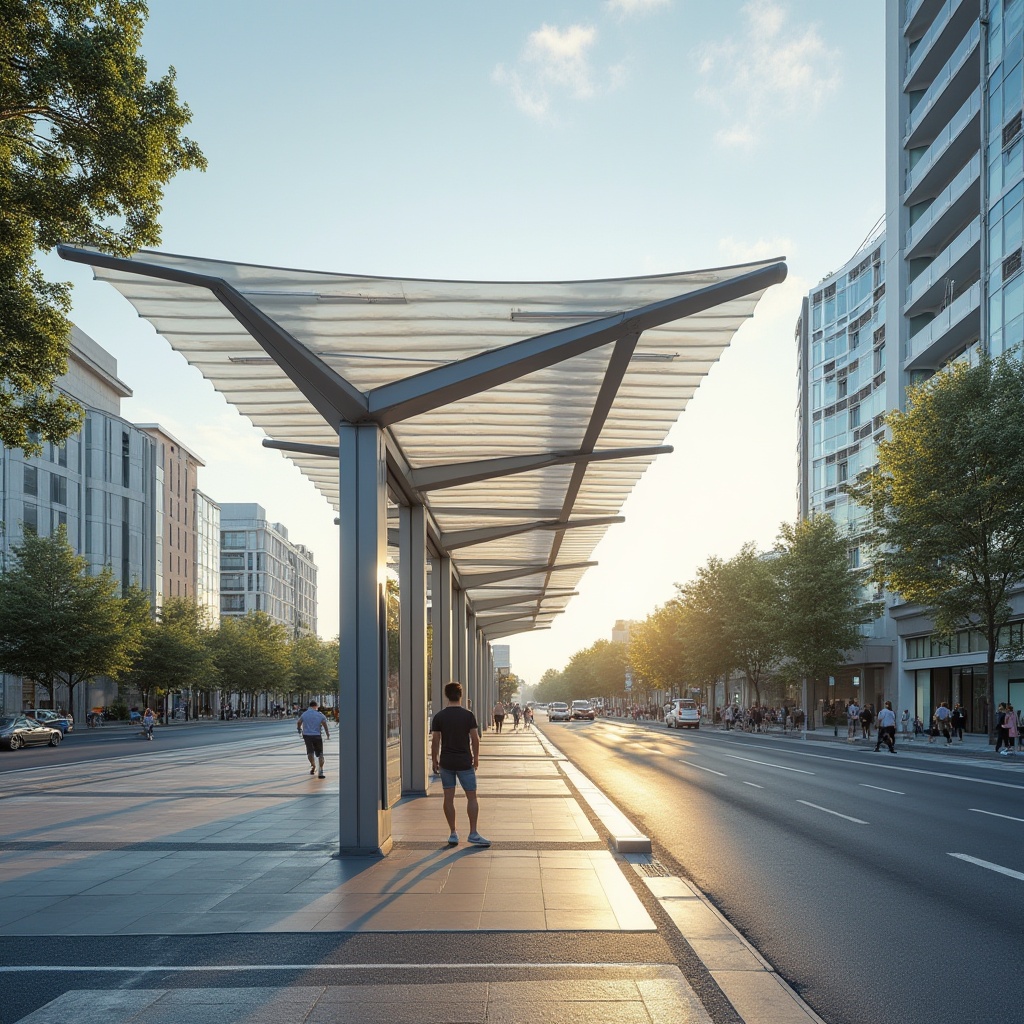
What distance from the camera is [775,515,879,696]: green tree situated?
55.8 meters

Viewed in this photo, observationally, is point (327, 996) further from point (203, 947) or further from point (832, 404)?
point (832, 404)

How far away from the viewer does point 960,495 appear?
1356 inches

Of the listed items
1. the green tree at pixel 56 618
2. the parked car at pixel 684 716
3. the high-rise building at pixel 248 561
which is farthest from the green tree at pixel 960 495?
the high-rise building at pixel 248 561

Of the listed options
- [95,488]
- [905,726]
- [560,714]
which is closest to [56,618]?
[95,488]

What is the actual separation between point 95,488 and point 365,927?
80354 millimetres

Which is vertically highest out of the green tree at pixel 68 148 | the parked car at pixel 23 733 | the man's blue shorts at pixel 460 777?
the green tree at pixel 68 148

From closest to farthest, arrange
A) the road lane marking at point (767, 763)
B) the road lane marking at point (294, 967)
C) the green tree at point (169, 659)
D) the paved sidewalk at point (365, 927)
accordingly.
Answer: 1. the paved sidewalk at point (365, 927)
2. the road lane marking at point (294, 967)
3. the road lane marking at point (767, 763)
4. the green tree at point (169, 659)

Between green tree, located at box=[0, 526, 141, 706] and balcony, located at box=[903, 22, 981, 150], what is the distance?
155 ft

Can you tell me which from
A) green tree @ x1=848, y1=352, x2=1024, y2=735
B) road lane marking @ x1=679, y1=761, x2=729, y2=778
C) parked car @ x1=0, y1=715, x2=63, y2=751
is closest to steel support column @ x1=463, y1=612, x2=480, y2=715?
road lane marking @ x1=679, y1=761, x2=729, y2=778

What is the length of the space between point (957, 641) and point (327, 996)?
165 feet

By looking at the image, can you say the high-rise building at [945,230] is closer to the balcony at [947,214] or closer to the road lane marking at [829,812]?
the balcony at [947,214]

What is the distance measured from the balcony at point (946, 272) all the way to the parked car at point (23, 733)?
4236cm

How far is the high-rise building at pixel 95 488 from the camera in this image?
230 ft

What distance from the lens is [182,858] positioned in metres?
11.3
